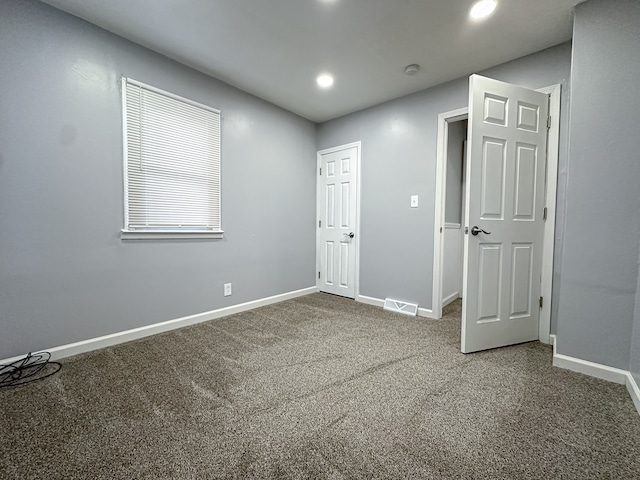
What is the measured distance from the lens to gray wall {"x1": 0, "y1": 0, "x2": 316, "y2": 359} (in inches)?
68.8

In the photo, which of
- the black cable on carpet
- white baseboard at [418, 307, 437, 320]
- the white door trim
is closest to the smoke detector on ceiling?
the white door trim

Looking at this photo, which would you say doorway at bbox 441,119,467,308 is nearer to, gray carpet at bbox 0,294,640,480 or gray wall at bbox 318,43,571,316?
gray wall at bbox 318,43,571,316

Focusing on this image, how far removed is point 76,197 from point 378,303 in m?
3.09

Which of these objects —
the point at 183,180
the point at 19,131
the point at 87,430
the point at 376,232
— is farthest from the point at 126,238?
the point at 376,232

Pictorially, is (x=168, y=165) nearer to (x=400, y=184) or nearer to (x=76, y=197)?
(x=76, y=197)

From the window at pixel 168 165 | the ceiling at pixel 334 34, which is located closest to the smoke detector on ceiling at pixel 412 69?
the ceiling at pixel 334 34

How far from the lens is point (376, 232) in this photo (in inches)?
132

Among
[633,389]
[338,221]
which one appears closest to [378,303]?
[338,221]

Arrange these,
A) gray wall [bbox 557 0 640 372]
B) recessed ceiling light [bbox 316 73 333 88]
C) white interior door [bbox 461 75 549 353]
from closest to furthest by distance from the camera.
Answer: gray wall [bbox 557 0 640 372] < white interior door [bbox 461 75 549 353] < recessed ceiling light [bbox 316 73 333 88]

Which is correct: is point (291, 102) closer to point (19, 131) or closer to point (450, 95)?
point (450, 95)

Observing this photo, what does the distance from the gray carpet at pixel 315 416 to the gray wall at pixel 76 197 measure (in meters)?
0.40

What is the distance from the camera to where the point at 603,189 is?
173 centimetres

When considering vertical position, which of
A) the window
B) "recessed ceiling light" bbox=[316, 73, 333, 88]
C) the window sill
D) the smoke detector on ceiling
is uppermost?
"recessed ceiling light" bbox=[316, 73, 333, 88]

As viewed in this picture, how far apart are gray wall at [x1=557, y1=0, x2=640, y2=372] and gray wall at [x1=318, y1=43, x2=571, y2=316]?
0.70m
